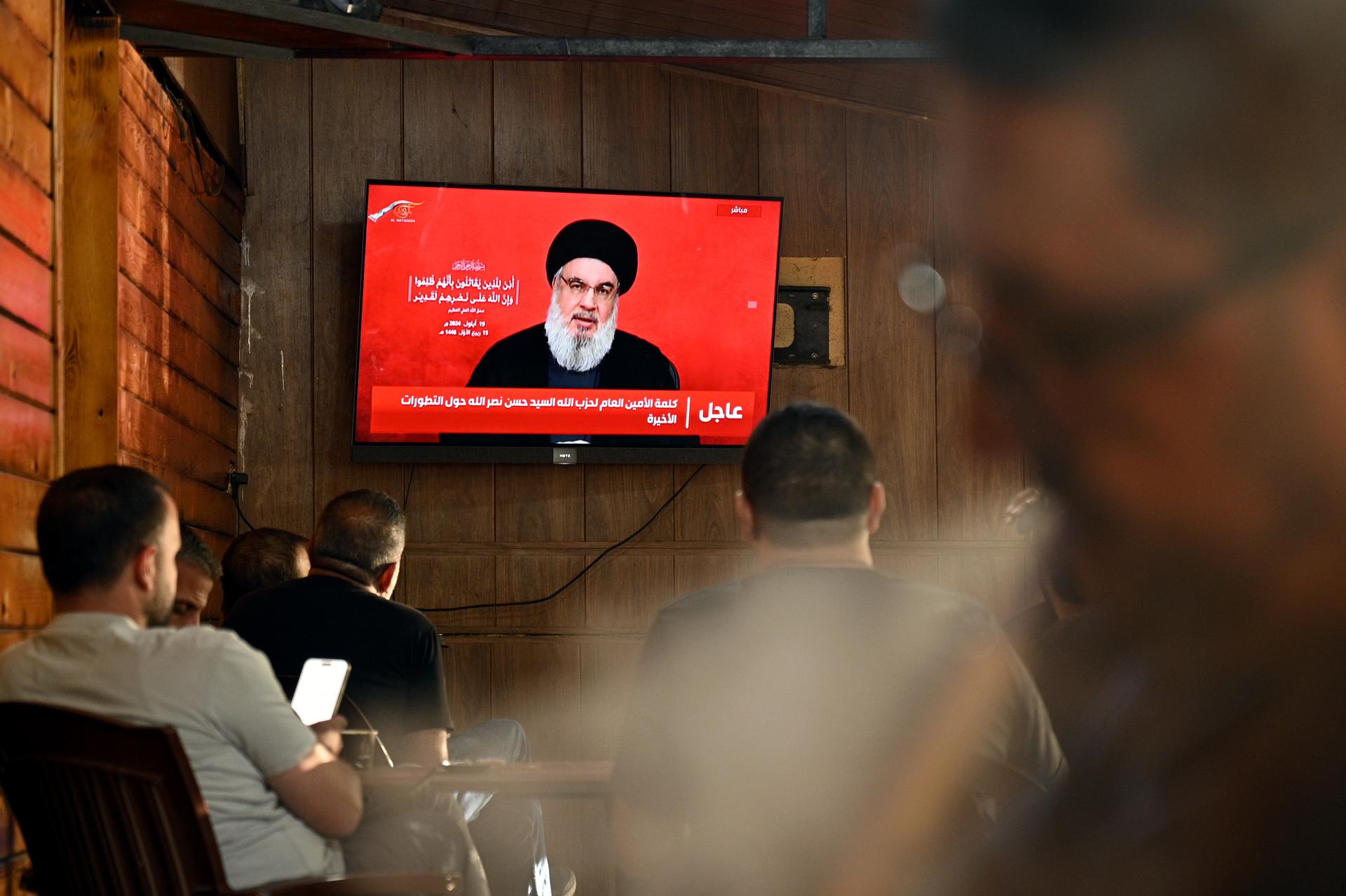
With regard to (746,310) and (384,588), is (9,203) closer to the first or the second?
(384,588)

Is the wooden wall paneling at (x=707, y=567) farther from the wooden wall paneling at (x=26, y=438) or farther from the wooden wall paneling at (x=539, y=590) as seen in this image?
the wooden wall paneling at (x=26, y=438)

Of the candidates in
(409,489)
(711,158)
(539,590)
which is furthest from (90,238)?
(711,158)

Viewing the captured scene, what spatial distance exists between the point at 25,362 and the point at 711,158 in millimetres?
3106

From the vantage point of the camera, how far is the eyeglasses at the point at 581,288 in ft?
16.1

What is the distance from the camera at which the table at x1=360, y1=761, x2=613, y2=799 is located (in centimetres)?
204

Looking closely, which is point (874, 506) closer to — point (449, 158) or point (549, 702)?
point (549, 702)


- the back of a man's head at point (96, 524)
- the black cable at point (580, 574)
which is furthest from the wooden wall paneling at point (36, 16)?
the black cable at point (580, 574)

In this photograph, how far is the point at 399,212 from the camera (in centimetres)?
475

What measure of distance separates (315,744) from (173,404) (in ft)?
8.23

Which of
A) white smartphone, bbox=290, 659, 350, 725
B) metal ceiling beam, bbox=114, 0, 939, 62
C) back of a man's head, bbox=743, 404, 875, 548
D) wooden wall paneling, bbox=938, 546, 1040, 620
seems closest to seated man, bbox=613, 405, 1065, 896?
back of a man's head, bbox=743, 404, 875, 548

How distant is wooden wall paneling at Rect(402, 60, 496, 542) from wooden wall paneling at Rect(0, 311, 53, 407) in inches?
87.8

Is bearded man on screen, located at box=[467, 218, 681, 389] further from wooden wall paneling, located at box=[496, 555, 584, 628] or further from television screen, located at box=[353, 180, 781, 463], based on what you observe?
wooden wall paneling, located at box=[496, 555, 584, 628]

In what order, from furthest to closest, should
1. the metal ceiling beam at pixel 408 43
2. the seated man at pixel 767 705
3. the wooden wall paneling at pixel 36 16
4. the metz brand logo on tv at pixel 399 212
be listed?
the metz brand logo on tv at pixel 399 212
the metal ceiling beam at pixel 408 43
the wooden wall paneling at pixel 36 16
the seated man at pixel 767 705

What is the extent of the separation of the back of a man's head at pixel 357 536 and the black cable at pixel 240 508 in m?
1.99
